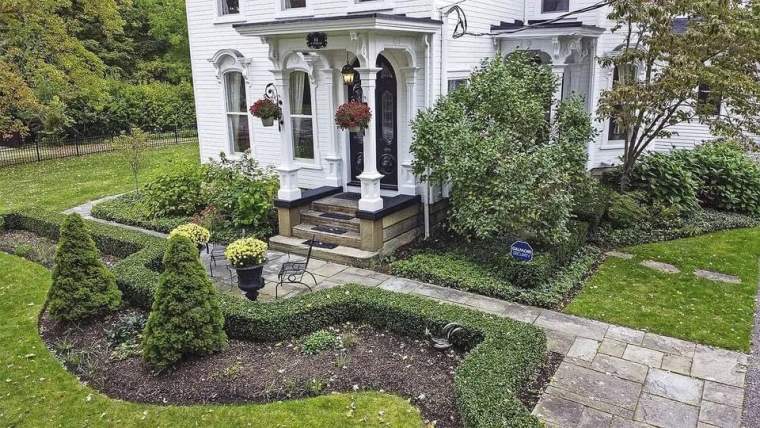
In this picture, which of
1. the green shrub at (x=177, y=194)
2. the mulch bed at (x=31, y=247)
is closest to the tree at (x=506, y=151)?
the green shrub at (x=177, y=194)

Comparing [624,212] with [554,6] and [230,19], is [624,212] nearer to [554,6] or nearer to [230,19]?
[554,6]

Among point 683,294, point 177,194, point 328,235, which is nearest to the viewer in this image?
point 683,294

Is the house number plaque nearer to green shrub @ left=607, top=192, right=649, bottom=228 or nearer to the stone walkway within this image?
the stone walkway

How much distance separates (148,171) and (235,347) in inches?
546

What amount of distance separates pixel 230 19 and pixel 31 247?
6.27 m

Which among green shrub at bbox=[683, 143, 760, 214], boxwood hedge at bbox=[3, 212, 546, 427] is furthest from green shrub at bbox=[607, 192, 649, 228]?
boxwood hedge at bbox=[3, 212, 546, 427]

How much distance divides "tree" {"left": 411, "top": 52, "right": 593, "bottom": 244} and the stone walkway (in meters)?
1.57

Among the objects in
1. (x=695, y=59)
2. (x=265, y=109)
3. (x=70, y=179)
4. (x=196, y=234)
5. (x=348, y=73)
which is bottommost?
A: (x=70, y=179)

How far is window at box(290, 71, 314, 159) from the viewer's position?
471 inches

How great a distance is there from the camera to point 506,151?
29.9 ft

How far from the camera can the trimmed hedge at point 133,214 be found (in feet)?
38.9

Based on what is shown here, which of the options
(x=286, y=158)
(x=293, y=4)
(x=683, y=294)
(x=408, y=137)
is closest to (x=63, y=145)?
(x=293, y=4)

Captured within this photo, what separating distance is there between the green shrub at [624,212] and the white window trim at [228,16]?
28.8ft

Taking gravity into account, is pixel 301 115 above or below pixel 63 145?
above
